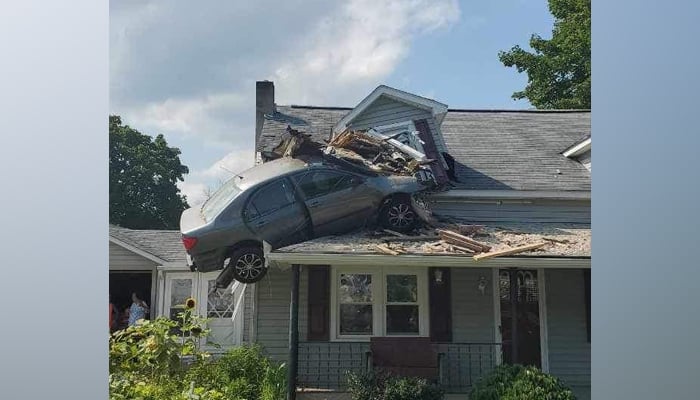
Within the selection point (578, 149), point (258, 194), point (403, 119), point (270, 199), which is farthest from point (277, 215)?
point (578, 149)

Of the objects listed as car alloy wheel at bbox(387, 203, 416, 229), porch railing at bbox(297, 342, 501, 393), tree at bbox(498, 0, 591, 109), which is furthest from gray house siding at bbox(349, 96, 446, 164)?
porch railing at bbox(297, 342, 501, 393)

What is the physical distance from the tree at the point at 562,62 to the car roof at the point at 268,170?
167 inches

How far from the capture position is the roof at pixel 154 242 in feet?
35.1

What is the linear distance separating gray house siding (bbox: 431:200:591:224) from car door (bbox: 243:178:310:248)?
6.97ft

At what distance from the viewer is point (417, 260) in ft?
27.0

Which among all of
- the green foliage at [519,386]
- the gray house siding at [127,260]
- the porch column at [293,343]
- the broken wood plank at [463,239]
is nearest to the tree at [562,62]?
the broken wood plank at [463,239]

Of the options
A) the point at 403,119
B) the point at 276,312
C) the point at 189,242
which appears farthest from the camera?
the point at 403,119

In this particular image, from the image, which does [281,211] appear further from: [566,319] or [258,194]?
[566,319]

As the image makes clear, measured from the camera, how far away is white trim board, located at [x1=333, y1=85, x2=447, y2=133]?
31.7 ft

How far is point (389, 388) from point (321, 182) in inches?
111
